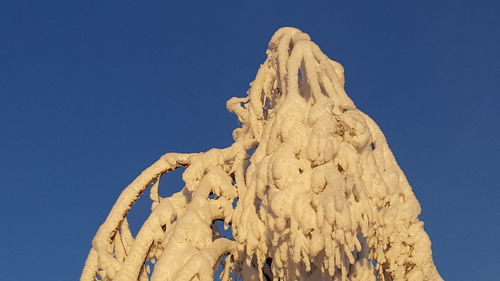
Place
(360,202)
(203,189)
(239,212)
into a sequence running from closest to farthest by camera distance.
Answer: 1. (360,202)
2. (239,212)
3. (203,189)

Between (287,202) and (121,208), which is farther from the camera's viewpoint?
(121,208)

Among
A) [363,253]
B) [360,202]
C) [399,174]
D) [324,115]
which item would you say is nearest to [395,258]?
[363,253]

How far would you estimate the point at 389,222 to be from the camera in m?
8.52

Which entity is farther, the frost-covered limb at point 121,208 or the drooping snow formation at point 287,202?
the frost-covered limb at point 121,208

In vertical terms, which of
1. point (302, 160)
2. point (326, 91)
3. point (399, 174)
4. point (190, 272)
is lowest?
point (190, 272)

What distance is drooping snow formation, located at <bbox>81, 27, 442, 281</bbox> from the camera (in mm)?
7383

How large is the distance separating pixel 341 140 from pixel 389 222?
133 cm

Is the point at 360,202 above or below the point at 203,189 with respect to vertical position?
below

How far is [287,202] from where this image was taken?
291 inches

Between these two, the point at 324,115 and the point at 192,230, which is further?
the point at 192,230

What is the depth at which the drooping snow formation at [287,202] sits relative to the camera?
7.38 metres

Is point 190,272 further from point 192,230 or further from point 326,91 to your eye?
point 326,91

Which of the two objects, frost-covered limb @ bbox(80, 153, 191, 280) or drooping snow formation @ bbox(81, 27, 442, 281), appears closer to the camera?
drooping snow formation @ bbox(81, 27, 442, 281)

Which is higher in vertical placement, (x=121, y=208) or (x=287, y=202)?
(x=121, y=208)
